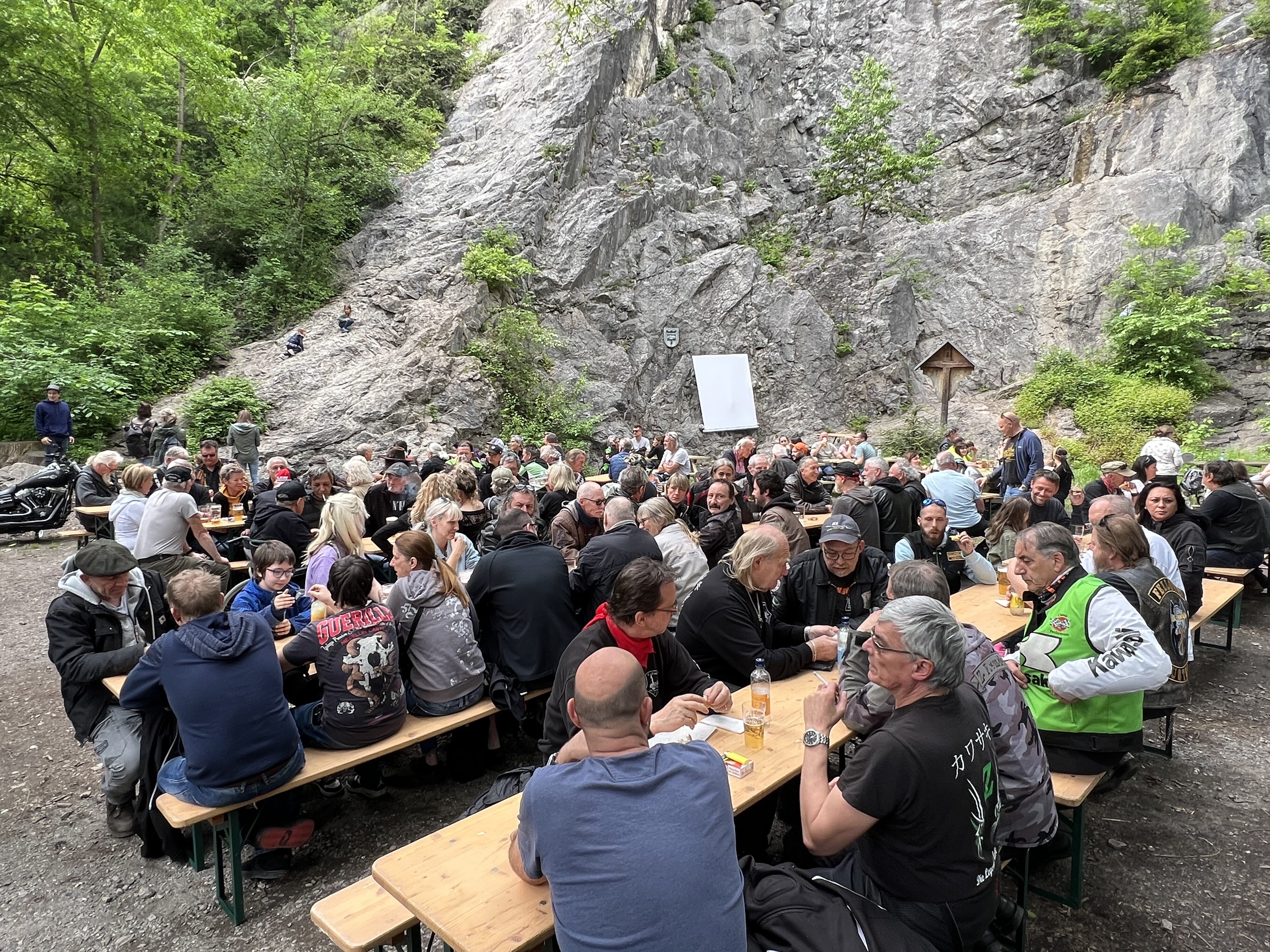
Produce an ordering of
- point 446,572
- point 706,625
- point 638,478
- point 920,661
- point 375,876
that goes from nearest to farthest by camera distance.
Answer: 1. point 920,661
2. point 375,876
3. point 706,625
4. point 446,572
5. point 638,478

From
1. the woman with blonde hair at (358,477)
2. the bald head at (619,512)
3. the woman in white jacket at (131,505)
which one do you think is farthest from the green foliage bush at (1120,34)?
the woman in white jacket at (131,505)

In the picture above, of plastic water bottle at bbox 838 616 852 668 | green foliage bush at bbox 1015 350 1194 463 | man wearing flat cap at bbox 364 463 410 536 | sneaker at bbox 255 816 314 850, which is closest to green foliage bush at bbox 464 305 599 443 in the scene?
man wearing flat cap at bbox 364 463 410 536

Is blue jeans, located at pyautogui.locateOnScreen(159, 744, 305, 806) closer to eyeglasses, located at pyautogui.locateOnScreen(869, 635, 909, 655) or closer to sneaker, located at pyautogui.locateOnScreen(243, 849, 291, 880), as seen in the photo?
sneaker, located at pyautogui.locateOnScreen(243, 849, 291, 880)

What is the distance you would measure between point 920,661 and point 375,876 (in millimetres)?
1821

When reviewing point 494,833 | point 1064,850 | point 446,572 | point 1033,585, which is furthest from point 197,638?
point 1064,850

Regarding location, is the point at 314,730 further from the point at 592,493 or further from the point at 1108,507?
the point at 1108,507

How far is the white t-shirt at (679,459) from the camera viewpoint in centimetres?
973

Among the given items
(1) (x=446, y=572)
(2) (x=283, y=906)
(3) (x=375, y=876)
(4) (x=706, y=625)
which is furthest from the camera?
(1) (x=446, y=572)

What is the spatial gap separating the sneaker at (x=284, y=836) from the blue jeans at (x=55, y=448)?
11903 millimetres

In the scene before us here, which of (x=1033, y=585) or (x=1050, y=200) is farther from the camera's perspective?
(x=1050, y=200)

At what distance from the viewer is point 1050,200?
21078 millimetres

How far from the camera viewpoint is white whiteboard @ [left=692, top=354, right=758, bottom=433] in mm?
19734

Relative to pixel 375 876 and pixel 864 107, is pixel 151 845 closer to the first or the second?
pixel 375 876

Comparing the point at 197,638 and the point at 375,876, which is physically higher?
the point at 197,638
